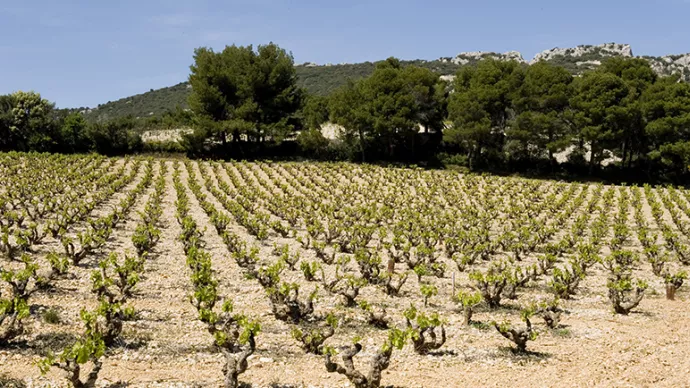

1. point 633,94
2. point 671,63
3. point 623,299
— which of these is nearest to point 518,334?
point 623,299

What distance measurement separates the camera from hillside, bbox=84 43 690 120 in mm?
99081

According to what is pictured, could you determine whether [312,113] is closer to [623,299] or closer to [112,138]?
[112,138]

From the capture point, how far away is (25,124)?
4031cm

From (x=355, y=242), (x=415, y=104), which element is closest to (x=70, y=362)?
(x=355, y=242)

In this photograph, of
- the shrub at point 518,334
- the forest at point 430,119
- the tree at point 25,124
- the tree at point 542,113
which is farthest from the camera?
the tree at point 25,124

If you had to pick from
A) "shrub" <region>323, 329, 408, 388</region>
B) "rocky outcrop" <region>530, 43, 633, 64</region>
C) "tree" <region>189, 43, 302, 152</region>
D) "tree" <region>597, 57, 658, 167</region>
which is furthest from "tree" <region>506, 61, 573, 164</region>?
"rocky outcrop" <region>530, 43, 633, 64</region>

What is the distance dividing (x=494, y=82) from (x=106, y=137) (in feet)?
101

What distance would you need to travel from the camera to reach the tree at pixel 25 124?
39625mm

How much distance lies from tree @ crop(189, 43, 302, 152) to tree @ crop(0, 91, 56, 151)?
447 inches

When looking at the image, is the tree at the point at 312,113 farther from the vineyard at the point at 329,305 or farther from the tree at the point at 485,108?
the vineyard at the point at 329,305

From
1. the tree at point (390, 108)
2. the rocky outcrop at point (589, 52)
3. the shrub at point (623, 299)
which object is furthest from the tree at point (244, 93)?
the rocky outcrop at point (589, 52)

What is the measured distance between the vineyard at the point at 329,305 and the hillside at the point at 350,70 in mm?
78550

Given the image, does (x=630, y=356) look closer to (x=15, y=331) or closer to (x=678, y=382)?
(x=678, y=382)

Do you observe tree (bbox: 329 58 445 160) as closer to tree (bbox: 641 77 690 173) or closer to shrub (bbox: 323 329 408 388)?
tree (bbox: 641 77 690 173)
